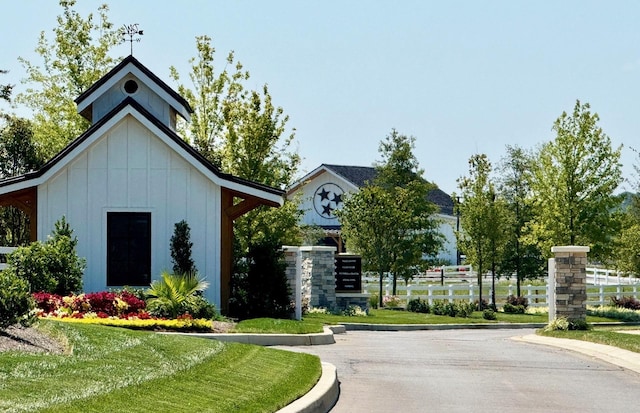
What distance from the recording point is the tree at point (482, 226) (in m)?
43.1

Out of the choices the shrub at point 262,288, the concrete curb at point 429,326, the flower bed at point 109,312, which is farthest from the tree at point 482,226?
the flower bed at point 109,312

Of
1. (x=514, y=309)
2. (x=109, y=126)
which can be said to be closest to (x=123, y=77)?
(x=109, y=126)

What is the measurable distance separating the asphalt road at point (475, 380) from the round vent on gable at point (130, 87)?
11714 mm

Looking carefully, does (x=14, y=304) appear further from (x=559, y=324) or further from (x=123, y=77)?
(x=123, y=77)

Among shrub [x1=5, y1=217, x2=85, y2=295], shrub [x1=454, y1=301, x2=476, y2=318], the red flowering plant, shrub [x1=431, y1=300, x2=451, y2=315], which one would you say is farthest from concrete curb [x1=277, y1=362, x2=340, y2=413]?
shrub [x1=431, y1=300, x2=451, y2=315]

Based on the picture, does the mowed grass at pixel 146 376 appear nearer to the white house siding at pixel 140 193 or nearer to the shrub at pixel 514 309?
the white house siding at pixel 140 193

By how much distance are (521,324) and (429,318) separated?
3068 millimetres

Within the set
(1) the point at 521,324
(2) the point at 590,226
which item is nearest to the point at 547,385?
(1) the point at 521,324

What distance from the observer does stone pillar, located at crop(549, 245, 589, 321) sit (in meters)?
24.8

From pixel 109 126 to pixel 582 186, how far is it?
66.8ft

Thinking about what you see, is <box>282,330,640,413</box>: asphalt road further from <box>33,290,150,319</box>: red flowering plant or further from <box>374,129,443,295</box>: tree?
<box>374,129,443,295</box>: tree

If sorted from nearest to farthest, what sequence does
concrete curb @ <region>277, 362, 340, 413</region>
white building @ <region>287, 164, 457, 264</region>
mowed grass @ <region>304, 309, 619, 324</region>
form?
concrete curb @ <region>277, 362, 340, 413</region>
mowed grass @ <region>304, 309, 619, 324</region>
white building @ <region>287, 164, 457, 264</region>

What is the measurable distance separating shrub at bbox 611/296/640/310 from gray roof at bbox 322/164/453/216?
25.9 metres

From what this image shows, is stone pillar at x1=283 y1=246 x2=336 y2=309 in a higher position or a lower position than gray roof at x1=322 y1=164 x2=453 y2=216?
lower
